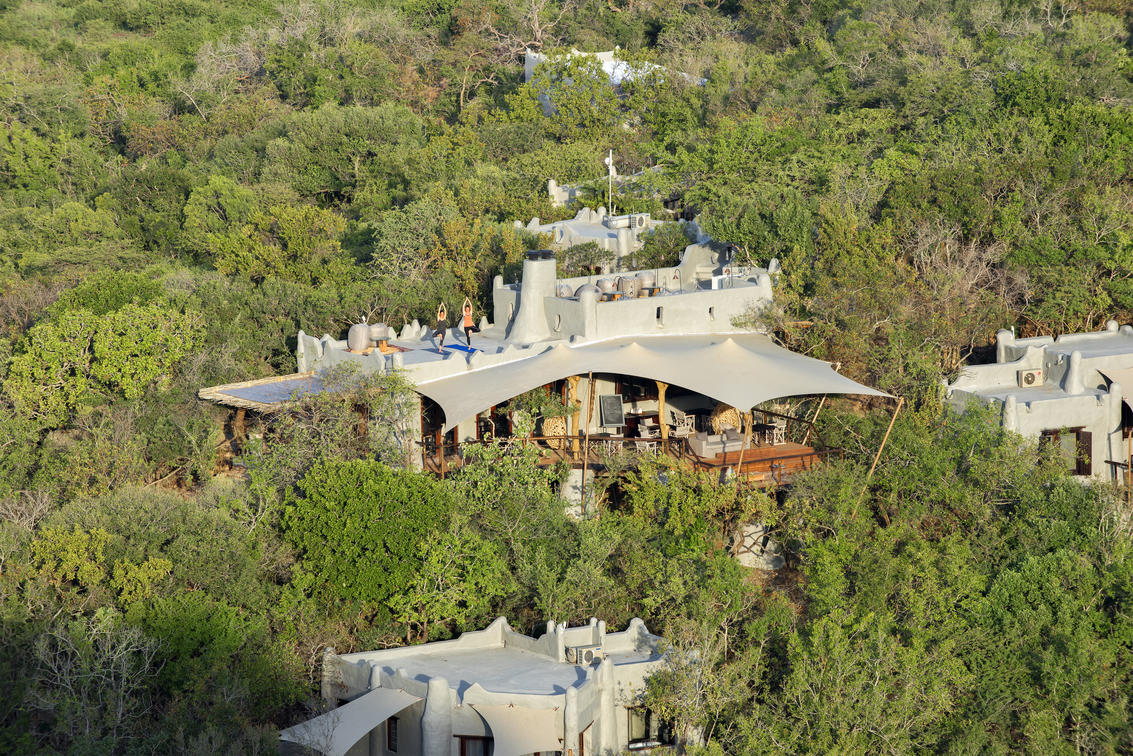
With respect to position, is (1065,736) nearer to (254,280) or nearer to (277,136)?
(254,280)

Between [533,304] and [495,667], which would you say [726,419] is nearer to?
[533,304]

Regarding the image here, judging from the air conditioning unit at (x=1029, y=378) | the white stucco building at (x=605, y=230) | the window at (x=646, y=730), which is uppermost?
the white stucco building at (x=605, y=230)

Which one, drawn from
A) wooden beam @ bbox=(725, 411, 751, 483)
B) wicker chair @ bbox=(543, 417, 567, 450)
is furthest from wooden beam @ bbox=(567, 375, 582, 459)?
wooden beam @ bbox=(725, 411, 751, 483)

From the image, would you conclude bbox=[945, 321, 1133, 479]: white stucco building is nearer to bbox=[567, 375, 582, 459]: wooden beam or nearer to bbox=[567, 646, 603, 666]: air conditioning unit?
bbox=[567, 375, 582, 459]: wooden beam

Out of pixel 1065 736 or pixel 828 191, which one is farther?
pixel 828 191

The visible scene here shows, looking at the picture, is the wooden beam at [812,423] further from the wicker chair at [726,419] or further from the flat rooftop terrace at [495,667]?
the flat rooftop terrace at [495,667]

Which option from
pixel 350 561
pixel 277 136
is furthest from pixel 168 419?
pixel 277 136

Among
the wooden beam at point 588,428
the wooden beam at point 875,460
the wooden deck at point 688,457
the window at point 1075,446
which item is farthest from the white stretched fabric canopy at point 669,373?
the window at point 1075,446
